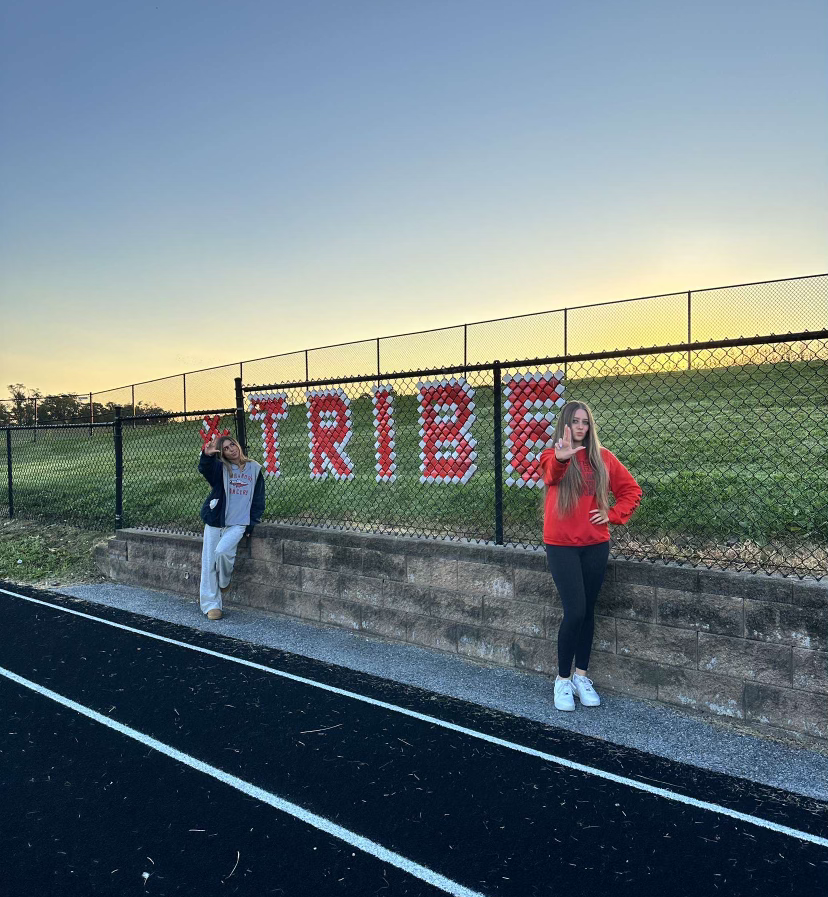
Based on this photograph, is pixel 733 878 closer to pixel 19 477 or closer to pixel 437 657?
pixel 437 657

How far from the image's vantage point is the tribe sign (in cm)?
552

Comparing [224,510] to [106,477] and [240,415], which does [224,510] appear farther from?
[106,477]

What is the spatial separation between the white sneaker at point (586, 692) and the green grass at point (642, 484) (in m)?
1.31

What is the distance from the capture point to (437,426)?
20.7ft

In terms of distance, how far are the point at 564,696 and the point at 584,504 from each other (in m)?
1.27

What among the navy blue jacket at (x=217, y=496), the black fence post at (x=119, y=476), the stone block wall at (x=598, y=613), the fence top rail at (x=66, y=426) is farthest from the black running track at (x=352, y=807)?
the fence top rail at (x=66, y=426)

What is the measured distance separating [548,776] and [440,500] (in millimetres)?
4794

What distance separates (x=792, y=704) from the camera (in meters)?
3.90

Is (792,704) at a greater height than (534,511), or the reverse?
(534,511)

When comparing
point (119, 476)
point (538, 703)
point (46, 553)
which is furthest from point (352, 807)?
point (46, 553)

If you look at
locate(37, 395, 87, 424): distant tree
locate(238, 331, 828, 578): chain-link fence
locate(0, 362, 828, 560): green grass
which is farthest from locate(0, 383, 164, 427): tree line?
locate(238, 331, 828, 578): chain-link fence

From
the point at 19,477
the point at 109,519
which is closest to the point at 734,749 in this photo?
the point at 109,519

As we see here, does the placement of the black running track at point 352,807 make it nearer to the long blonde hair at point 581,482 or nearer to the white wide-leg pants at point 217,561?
the long blonde hair at point 581,482

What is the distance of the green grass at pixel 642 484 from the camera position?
5.86 m
